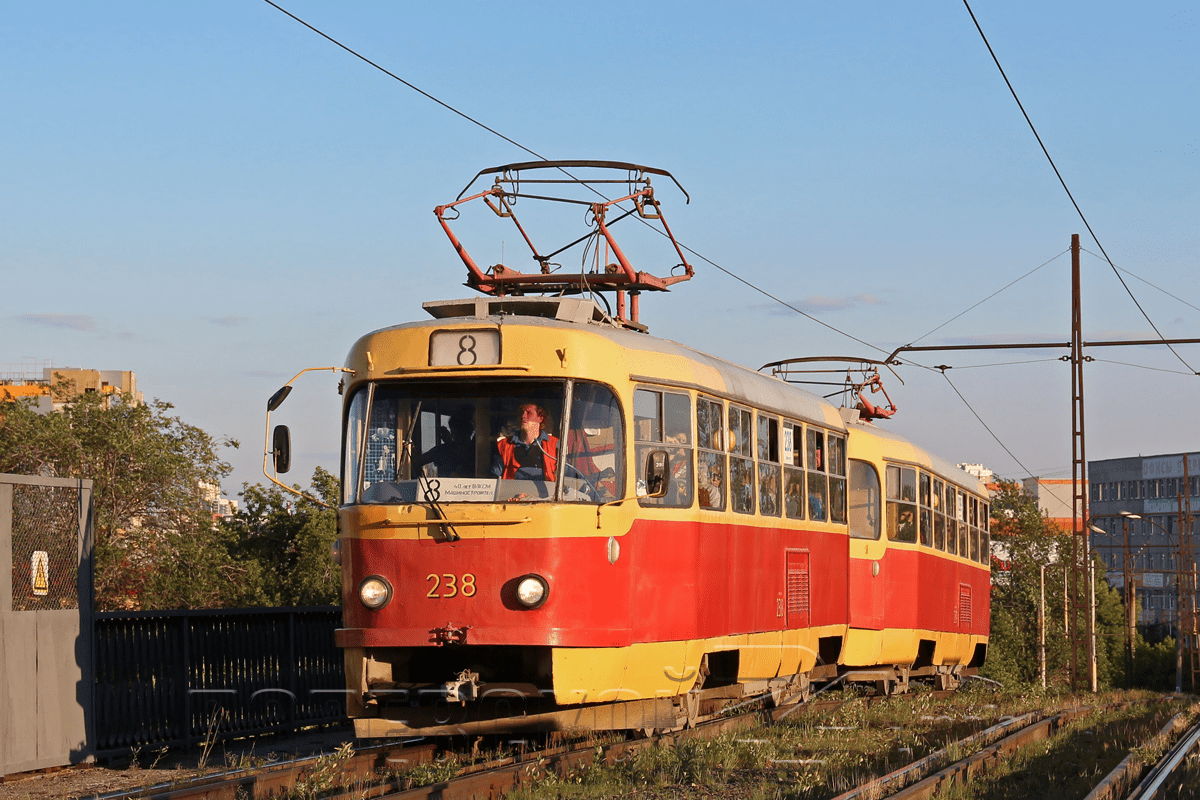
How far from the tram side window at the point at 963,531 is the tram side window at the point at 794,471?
845 centimetres

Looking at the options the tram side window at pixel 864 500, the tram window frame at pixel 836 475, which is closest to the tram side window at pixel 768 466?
the tram window frame at pixel 836 475

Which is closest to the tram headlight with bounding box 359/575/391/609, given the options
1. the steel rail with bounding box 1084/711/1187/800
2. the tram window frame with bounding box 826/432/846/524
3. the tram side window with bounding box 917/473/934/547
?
the steel rail with bounding box 1084/711/1187/800

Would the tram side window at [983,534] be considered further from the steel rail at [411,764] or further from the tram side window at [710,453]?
the tram side window at [710,453]

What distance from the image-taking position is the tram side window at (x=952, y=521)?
2091cm

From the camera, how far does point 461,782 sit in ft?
28.7

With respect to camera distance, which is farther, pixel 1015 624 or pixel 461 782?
pixel 1015 624

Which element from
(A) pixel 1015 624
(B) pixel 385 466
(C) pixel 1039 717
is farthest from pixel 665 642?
(A) pixel 1015 624

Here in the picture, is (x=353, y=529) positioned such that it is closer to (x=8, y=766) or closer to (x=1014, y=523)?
(x=8, y=766)

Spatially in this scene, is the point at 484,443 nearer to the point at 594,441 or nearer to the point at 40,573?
the point at 594,441

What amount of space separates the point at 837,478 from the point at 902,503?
3194mm

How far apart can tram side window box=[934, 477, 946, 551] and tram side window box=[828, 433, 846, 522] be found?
4.72 metres

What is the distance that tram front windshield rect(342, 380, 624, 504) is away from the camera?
33.8ft

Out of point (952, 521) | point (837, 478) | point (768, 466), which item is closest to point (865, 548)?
point (837, 478)

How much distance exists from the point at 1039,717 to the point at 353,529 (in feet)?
25.4
